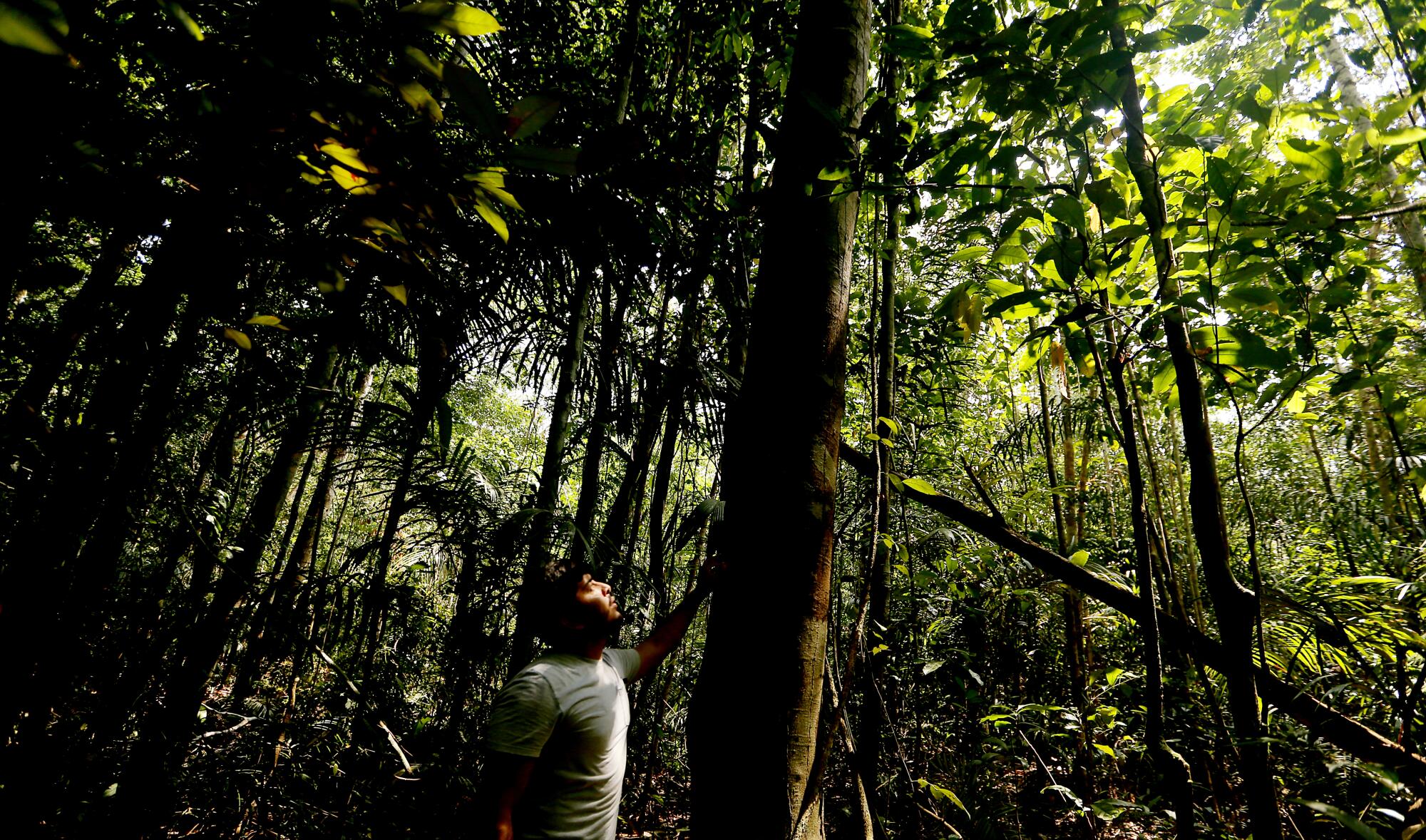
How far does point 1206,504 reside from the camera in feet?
3.61

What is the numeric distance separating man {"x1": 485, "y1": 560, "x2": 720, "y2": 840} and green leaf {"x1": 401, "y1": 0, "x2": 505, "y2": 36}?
122 centimetres

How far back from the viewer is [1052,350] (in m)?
2.97

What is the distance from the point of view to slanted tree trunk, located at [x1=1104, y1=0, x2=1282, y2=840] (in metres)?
1.00

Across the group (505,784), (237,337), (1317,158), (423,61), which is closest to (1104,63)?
(1317,158)

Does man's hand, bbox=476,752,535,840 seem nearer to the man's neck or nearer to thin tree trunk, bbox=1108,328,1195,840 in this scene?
the man's neck

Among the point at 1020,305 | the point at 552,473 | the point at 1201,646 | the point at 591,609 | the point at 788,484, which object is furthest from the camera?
the point at 552,473

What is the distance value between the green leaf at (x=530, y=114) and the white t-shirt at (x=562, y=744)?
1.43m

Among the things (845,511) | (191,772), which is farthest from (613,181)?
(191,772)

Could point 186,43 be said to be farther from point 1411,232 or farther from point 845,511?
point 1411,232

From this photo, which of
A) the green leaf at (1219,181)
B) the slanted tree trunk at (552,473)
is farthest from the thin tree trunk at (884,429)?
the slanted tree trunk at (552,473)

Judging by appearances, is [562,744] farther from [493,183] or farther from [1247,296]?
[1247,296]

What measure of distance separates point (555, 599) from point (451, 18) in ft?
5.21

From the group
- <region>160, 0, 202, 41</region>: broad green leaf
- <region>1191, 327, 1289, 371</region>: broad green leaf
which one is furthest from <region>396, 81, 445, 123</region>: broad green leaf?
<region>1191, 327, 1289, 371</region>: broad green leaf

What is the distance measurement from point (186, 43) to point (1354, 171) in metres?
1.94
